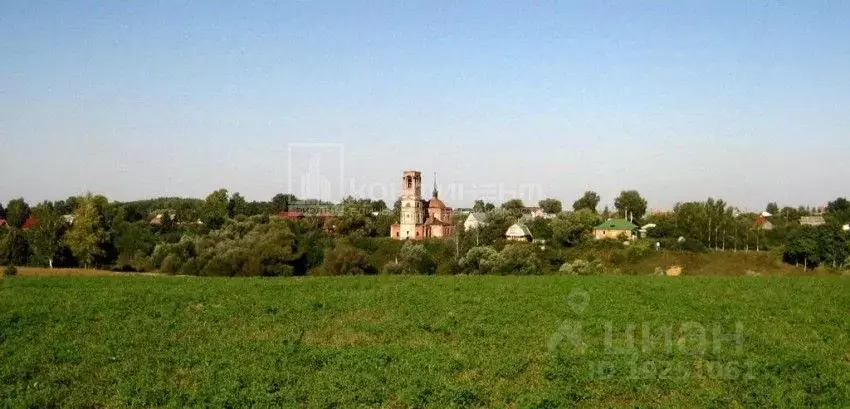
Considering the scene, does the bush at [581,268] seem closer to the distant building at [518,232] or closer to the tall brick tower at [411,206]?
the distant building at [518,232]

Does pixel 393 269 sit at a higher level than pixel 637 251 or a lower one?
lower

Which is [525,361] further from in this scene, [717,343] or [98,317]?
[98,317]

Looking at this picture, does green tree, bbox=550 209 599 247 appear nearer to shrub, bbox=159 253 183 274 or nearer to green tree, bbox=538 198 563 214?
shrub, bbox=159 253 183 274

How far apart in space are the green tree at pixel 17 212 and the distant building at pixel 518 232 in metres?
65.2

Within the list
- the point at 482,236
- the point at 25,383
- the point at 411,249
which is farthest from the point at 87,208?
the point at 25,383

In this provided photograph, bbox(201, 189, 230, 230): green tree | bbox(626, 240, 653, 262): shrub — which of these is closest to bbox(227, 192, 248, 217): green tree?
bbox(201, 189, 230, 230): green tree

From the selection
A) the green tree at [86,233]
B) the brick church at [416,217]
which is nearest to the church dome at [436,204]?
the brick church at [416,217]

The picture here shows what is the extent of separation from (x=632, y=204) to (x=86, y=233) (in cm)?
10447

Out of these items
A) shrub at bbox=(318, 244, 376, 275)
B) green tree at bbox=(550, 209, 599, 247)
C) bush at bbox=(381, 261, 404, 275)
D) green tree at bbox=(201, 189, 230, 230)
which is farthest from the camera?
green tree at bbox=(201, 189, 230, 230)

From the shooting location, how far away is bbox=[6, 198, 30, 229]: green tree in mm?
89694

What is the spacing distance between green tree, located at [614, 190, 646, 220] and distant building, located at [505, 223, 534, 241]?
48596mm

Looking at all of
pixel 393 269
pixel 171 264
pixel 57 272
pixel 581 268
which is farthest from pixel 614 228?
pixel 57 272

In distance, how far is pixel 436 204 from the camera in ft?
393

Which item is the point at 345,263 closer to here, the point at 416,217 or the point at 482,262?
the point at 482,262
